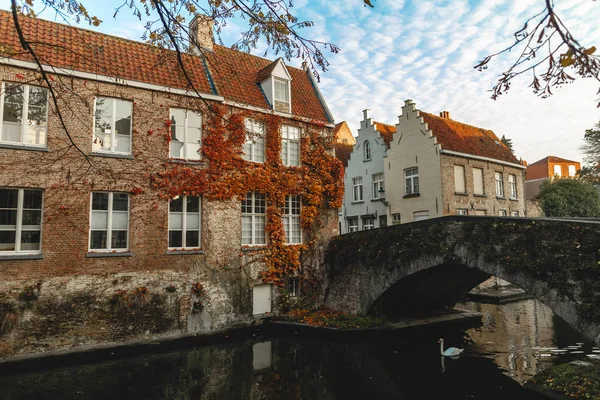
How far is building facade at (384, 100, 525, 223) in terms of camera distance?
21344 millimetres

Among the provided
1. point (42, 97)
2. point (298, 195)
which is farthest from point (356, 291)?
point (42, 97)

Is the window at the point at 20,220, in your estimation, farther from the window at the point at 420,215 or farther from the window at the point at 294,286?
the window at the point at 420,215

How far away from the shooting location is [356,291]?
15.1 metres

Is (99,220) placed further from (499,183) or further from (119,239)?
(499,183)

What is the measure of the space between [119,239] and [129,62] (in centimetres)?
648

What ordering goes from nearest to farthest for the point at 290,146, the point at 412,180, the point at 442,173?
1. the point at 290,146
2. the point at 442,173
3. the point at 412,180

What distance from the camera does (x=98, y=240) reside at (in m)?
12.4

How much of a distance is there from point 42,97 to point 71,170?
2.38 m

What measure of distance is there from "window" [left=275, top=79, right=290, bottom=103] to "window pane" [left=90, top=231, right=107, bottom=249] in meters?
8.95

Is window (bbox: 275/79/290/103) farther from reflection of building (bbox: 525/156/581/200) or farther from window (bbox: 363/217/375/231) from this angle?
reflection of building (bbox: 525/156/581/200)

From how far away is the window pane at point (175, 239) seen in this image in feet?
45.1

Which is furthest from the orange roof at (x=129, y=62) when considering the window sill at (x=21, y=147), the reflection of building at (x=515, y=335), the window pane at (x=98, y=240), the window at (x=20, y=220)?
the reflection of building at (x=515, y=335)

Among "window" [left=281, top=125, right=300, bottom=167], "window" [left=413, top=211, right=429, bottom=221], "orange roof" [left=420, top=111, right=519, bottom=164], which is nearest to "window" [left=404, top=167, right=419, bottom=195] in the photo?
"window" [left=413, top=211, right=429, bottom=221]

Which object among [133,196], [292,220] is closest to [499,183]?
[292,220]
